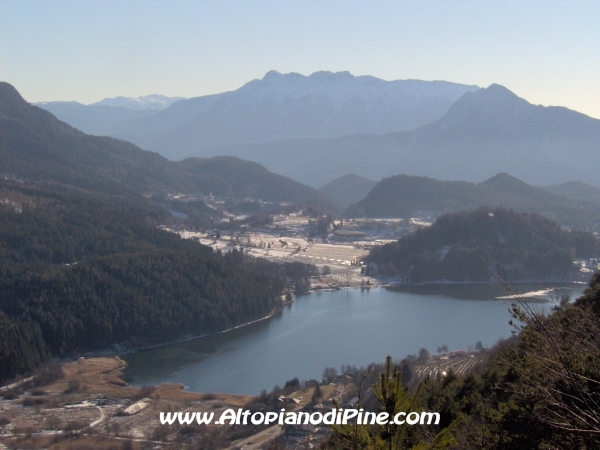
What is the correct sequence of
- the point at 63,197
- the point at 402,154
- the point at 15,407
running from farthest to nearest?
the point at 402,154 → the point at 63,197 → the point at 15,407

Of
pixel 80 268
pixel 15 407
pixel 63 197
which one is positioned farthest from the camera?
pixel 63 197

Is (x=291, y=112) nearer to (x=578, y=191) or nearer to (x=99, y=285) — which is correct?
(x=578, y=191)

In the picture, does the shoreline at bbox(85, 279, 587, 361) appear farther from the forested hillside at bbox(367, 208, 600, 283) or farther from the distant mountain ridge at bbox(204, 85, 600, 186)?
the distant mountain ridge at bbox(204, 85, 600, 186)

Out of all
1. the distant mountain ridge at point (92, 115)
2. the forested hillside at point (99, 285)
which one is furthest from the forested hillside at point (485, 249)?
the distant mountain ridge at point (92, 115)

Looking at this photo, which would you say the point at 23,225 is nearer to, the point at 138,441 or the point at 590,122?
the point at 138,441

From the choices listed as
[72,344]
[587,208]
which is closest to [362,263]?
[72,344]
